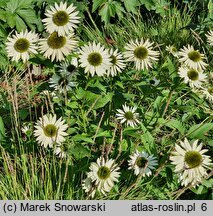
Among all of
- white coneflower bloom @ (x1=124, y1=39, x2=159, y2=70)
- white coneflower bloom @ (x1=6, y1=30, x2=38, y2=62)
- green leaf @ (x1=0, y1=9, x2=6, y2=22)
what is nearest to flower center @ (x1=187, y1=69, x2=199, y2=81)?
white coneflower bloom @ (x1=124, y1=39, x2=159, y2=70)

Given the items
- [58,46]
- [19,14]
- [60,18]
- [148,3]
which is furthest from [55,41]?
[148,3]

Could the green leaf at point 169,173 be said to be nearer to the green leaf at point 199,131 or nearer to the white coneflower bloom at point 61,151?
the green leaf at point 199,131

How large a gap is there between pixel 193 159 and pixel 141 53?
0.82 m

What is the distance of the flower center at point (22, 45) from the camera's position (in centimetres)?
300

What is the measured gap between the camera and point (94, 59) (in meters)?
2.92

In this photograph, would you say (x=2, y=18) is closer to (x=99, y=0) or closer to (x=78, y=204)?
(x=99, y=0)

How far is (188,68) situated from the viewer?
10.2 ft

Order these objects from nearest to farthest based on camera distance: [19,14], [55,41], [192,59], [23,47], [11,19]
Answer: [55,41] < [23,47] < [192,59] < [11,19] < [19,14]

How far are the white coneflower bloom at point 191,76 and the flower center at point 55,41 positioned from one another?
0.68 m

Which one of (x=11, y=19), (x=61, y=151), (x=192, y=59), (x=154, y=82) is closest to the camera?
(x=61, y=151)

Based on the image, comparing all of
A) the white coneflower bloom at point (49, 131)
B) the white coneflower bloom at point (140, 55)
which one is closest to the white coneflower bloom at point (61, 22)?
the white coneflower bloom at point (140, 55)

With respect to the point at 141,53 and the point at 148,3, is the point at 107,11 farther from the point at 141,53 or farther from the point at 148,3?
the point at 141,53

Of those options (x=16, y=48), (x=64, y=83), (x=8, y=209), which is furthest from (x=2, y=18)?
(x=8, y=209)

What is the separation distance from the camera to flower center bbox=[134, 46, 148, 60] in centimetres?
307
